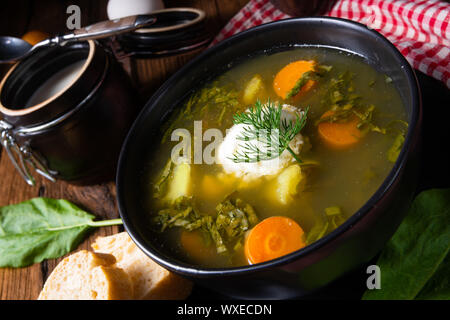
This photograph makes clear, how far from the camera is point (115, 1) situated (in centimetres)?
278

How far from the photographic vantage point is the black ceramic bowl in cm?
134

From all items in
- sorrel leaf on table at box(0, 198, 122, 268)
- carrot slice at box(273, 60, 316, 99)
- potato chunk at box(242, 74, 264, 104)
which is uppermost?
carrot slice at box(273, 60, 316, 99)

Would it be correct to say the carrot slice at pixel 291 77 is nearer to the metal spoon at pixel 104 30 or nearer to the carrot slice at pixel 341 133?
the carrot slice at pixel 341 133

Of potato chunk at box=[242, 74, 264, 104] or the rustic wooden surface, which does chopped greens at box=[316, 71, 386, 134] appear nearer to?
potato chunk at box=[242, 74, 264, 104]

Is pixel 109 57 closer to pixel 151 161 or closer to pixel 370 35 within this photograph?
pixel 151 161

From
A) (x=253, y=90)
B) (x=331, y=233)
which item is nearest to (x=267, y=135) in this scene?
(x=253, y=90)

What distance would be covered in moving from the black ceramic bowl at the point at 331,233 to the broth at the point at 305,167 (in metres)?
0.05

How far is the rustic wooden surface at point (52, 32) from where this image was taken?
2209mm

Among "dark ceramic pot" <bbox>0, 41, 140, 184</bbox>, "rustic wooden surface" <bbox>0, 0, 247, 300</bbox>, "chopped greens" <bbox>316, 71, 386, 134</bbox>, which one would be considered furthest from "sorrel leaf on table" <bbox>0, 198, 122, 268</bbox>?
"chopped greens" <bbox>316, 71, 386, 134</bbox>

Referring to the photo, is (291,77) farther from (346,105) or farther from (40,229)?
(40,229)

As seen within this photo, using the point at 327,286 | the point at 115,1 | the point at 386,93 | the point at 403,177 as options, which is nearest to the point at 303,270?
the point at 327,286

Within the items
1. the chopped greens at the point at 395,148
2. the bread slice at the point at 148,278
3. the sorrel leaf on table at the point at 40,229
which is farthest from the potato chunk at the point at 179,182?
the chopped greens at the point at 395,148

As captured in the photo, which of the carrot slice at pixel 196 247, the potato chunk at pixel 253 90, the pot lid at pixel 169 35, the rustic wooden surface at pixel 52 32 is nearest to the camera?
the carrot slice at pixel 196 247

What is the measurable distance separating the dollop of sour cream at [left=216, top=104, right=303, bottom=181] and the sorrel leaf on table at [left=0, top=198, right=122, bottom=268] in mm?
640
